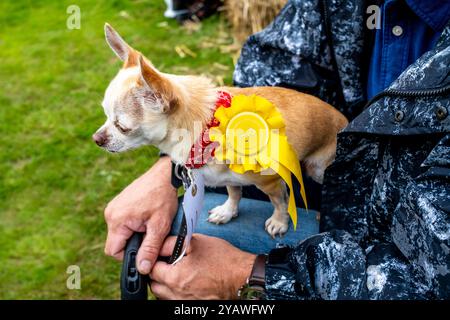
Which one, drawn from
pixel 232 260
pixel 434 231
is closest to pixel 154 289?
pixel 232 260

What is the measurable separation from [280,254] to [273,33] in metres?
0.76

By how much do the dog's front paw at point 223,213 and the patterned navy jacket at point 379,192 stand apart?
308 millimetres

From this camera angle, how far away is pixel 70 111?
3213mm

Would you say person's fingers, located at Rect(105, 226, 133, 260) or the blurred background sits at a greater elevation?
person's fingers, located at Rect(105, 226, 133, 260)

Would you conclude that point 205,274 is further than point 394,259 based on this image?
Yes

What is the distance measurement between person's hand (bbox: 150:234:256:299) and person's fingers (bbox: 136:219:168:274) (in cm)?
3

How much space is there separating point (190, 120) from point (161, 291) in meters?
0.47

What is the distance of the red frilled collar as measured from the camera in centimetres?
143

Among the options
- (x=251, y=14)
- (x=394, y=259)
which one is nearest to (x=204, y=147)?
(x=394, y=259)

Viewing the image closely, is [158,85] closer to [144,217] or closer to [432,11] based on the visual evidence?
[144,217]

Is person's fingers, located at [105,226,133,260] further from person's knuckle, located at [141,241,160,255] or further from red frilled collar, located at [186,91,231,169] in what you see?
red frilled collar, located at [186,91,231,169]

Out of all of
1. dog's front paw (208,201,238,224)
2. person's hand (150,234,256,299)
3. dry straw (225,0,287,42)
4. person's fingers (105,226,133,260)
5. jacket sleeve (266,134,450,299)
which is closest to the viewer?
jacket sleeve (266,134,450,299)

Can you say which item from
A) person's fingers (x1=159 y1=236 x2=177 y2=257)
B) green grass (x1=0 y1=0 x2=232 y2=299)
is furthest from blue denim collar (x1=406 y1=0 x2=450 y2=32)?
green grass (x1=0 y1=0 x2=232 y2=299)

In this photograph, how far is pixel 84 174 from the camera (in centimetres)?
280
